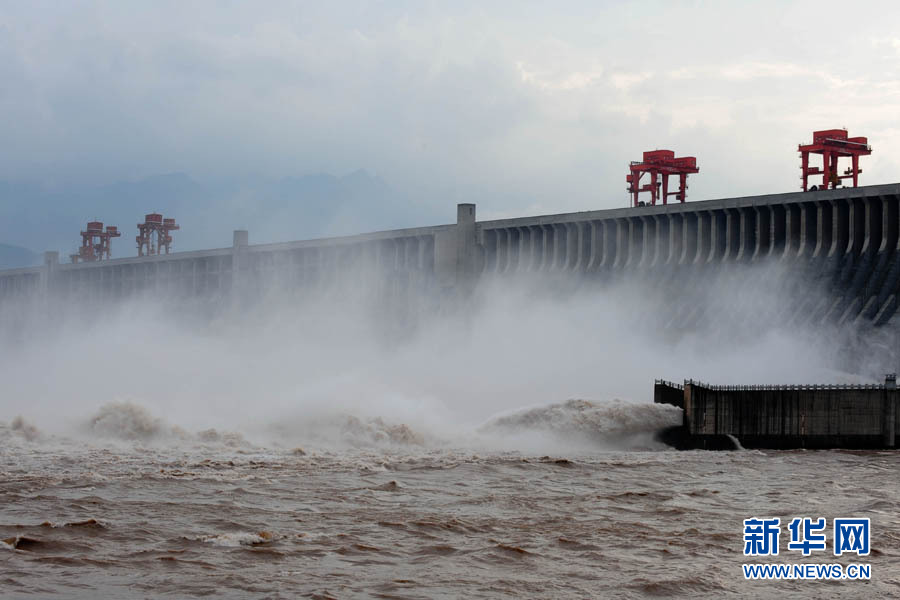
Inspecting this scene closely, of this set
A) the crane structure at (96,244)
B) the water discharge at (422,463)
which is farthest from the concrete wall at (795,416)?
the crane structure at (96,244)

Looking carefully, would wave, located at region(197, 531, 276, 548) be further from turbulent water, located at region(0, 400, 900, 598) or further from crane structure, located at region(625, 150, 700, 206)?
crane structure, located at region(625, 150, 700, 206)

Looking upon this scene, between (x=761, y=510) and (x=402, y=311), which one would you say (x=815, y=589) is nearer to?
(x=761, y=510)

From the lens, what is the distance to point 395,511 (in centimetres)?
2100

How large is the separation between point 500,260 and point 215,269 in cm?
2527

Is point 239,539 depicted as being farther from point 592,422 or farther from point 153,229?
point 153,229

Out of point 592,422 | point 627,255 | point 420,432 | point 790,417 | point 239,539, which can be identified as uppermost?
point 627,255

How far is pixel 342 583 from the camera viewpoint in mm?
15406

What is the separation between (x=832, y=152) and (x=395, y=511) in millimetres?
36544

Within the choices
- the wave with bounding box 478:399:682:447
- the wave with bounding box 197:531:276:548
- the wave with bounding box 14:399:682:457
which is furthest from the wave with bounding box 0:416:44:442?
the wave with bounding box 197:531:276:548

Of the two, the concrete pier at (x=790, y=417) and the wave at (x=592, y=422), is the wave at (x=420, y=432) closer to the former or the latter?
the wave at (x=592, y=422)

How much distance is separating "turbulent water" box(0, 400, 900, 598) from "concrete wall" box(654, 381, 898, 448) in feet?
3.55

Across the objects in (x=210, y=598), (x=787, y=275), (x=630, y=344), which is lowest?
(x=210, y=598)

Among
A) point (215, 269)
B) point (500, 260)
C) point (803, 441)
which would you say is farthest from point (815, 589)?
point (215, 269)

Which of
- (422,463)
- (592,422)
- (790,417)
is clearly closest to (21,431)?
(422,463)
